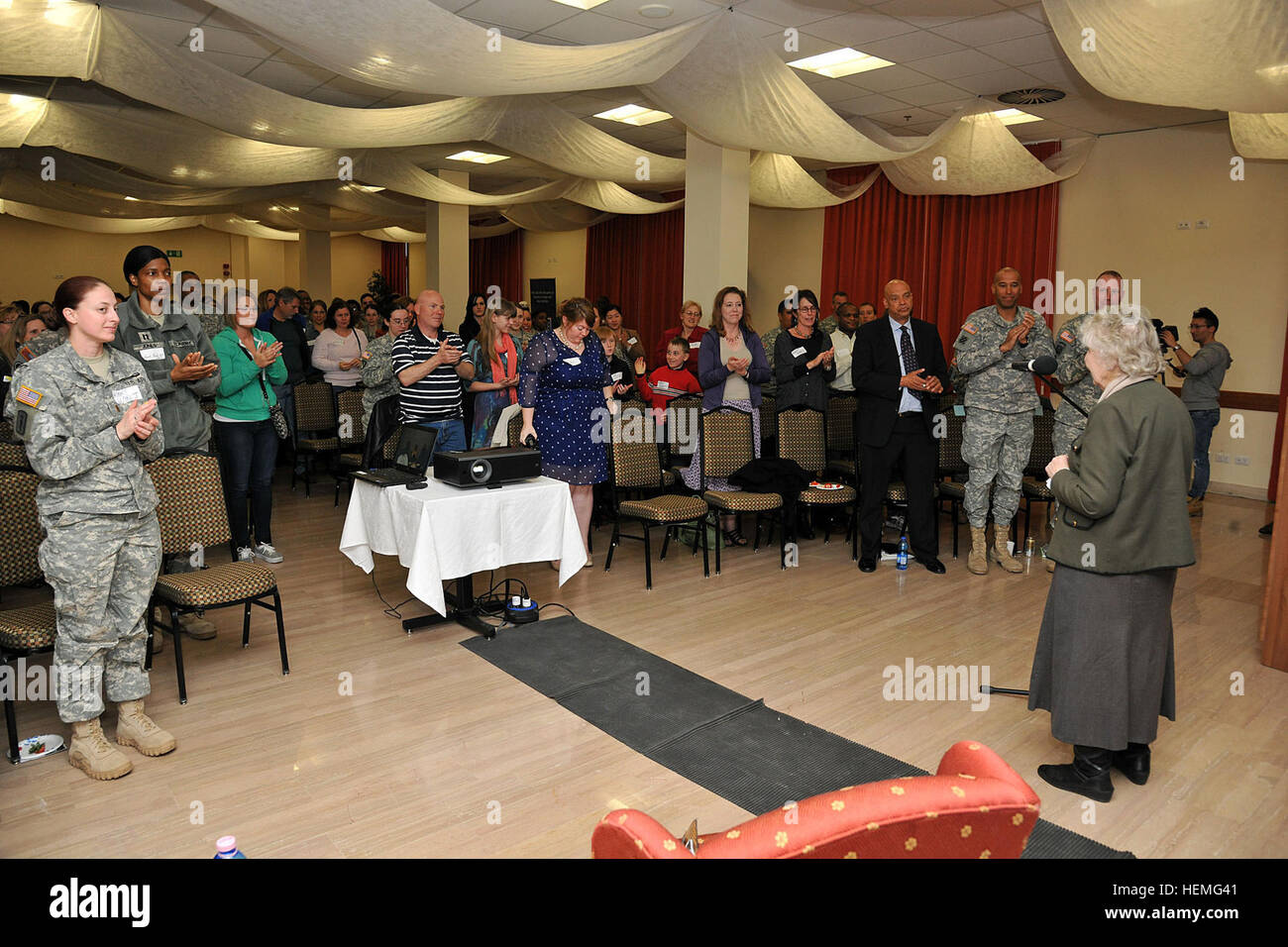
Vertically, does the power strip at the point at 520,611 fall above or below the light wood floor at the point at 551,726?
above

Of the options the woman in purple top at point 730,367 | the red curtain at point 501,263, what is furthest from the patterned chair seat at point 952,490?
the red curtain at point 501,263

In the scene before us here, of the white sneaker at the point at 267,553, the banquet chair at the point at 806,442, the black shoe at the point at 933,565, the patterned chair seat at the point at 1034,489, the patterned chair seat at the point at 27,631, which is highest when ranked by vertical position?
the banquet chair at the point at 806,442

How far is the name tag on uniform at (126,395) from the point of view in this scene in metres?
3.07

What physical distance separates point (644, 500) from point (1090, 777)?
310 centimetres

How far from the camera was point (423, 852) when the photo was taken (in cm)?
265

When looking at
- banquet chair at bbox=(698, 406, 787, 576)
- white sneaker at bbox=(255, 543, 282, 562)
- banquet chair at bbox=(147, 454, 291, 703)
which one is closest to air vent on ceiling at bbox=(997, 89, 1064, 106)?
banquet chair at bbox=(698, 406, 787, 576)

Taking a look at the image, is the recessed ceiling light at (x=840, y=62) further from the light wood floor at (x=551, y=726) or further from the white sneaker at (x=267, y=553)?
the white sneaker at (x=267, y=553)

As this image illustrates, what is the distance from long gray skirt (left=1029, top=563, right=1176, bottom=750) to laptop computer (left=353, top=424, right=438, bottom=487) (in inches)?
112

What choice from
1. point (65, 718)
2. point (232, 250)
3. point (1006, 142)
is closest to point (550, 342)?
point (65, 718)

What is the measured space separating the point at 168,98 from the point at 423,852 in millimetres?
5193

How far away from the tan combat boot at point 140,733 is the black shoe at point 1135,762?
3.35 metres

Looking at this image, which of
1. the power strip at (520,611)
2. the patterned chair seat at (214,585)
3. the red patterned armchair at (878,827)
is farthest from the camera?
the power strip at (520,611)

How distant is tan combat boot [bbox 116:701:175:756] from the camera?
3.21m
